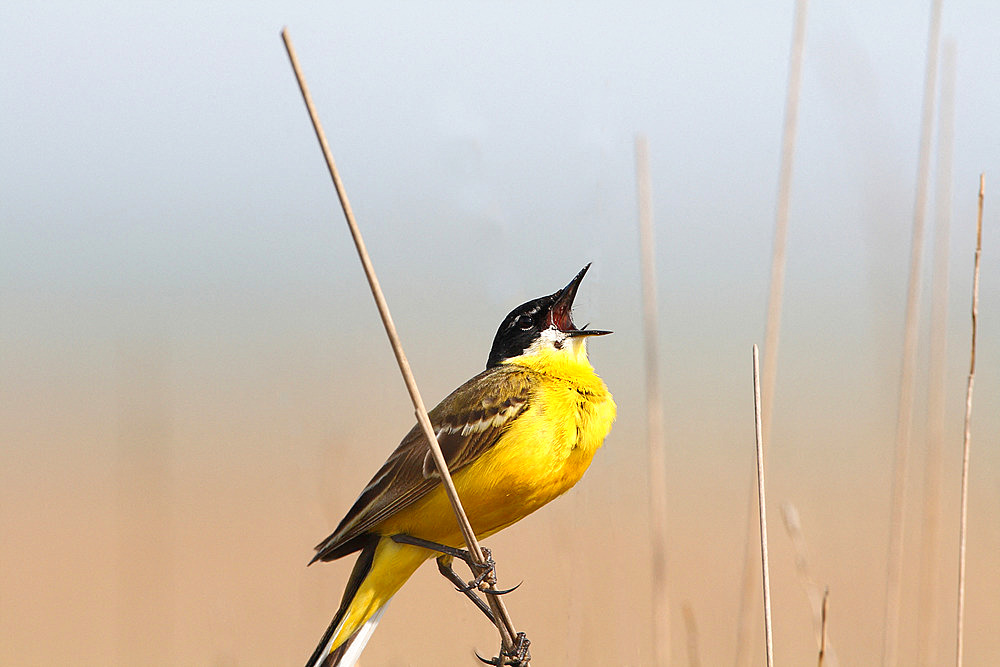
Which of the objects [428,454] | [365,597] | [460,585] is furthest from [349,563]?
[428,454]

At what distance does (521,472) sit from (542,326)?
84 centimetres

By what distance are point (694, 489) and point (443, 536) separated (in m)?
13.8

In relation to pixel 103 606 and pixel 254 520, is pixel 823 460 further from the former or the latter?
pixel 103 606

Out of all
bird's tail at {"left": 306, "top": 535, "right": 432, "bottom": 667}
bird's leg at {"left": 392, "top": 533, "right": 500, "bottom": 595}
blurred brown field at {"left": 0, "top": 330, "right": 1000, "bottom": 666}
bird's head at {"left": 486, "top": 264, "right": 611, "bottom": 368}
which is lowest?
blurred brown field at {"left": 0, "top": 330, "right": 1000, "bottom": 666}

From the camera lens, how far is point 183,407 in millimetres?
27047

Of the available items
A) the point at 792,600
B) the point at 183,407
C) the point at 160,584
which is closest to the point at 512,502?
the point at 160,584

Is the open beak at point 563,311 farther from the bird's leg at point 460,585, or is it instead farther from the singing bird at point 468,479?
the bird's leg at point 460,585

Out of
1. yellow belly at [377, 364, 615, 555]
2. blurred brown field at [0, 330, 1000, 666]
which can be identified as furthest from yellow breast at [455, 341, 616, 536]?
blurred brown field at [0, 330, 1000, 666]

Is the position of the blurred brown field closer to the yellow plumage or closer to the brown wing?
the yellow plumage

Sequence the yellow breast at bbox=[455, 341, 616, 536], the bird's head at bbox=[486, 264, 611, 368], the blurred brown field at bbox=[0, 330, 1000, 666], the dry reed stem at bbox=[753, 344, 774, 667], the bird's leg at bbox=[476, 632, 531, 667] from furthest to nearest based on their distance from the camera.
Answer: the blurred brown field at bbox=[0, 330, 1000, 666], the bird's head at bbox=[486, 264, 611, 368], the yellow breast at bbox=[455, 341, 616, 536], the bird's leg at bbox=[476, 632, 531, 667], the dry reed stem at bbox=[753, 344, 774, 667]

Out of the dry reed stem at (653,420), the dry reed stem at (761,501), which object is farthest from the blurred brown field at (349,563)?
the dry reed stem at (761,501)

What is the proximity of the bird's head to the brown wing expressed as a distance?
307 mm

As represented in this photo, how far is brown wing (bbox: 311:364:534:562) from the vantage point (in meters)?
3.43

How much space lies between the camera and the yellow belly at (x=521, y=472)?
338cm
